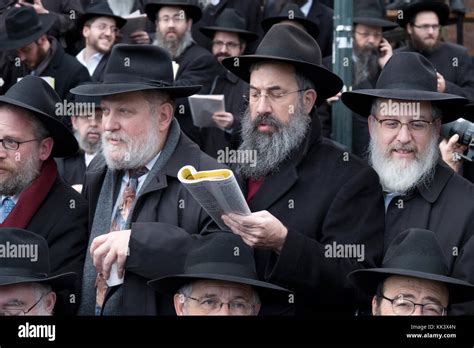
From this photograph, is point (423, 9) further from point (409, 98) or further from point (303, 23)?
point (409, 98)

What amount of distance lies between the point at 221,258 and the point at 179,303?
0.97 ft

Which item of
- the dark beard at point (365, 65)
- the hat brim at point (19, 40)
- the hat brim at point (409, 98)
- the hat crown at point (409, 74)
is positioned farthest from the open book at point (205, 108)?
the hat crown at point (409, 74)

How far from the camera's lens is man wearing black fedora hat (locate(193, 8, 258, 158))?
9.34m

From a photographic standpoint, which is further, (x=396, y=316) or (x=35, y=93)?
(x=35, y=93)

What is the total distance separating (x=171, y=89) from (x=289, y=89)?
0.64 meters

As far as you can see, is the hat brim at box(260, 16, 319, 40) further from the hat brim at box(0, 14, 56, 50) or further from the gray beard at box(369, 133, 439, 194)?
the gray beard at box(369, 133, 439, 194)

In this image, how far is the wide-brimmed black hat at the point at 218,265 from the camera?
5.79m

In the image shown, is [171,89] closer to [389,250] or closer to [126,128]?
[126,128]

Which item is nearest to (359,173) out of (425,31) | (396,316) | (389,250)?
(389,250)

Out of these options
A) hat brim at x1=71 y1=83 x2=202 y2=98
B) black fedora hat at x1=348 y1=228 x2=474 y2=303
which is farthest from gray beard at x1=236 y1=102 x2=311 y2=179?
black fedora hat at x1=348 y1=228 x2=474 y2=303

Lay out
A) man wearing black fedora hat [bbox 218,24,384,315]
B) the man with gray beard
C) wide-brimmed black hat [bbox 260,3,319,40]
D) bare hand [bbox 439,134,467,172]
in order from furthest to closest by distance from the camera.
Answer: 1. wide-brimmed black hat [bbox 260,3,319,40]
2. bare hand [bbox 439,134,467,172]
3. the man with gray beard
4. man wearing black fedora hat [bbox 218,24,384,315]

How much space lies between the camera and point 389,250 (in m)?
5.98

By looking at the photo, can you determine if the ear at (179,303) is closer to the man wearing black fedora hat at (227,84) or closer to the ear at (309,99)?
the ear at (309,99)

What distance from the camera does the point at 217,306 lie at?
5.80 meters
